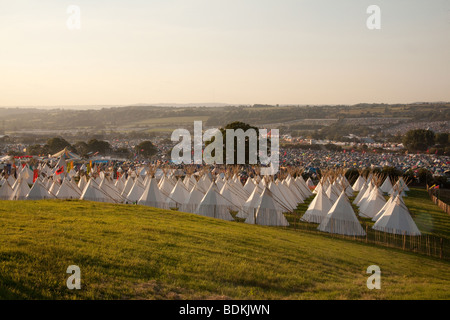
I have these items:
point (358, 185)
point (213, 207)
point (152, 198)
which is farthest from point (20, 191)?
point (358, 185)

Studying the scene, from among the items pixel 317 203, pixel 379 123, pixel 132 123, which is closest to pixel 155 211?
pixel 317 203

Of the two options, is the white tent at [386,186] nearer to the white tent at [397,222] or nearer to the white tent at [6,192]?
the white tent at [397,222]

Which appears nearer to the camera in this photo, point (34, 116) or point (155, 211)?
point (155, 211)

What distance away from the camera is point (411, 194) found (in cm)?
4097

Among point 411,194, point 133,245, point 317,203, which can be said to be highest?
point 133,245

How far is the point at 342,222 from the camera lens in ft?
66.1

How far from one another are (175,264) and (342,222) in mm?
13103

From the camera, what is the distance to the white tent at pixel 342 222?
787 inches

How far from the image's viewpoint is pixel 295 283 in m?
9.13

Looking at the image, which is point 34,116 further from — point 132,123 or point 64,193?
point 64,193

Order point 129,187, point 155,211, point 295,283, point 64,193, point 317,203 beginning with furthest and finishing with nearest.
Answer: point 129,187, point 64,193, point 317,203, point 155,211, point 295,283

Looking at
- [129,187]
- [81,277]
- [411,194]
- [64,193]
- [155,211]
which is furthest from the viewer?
[411,194]
